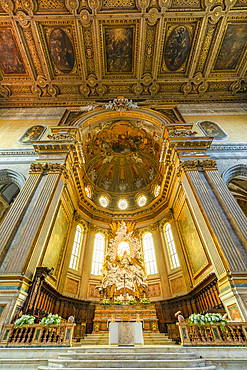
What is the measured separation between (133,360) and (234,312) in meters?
4.01

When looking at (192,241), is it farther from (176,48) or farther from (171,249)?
(176,48)

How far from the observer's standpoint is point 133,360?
390 cm

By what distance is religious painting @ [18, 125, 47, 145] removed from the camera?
13.0 m

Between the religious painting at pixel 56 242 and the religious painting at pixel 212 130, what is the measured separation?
1125 centimetres

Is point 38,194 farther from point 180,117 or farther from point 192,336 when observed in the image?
point 180,117

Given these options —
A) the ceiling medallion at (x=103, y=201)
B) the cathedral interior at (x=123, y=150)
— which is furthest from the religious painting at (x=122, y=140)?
the ceiling medallion at (x=103, y=201)

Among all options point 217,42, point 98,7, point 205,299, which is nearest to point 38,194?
point 205,299

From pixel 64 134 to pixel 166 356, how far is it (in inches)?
475

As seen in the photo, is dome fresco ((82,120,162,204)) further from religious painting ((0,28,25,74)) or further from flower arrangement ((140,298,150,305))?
flower arrangement ((140,298,150,305))

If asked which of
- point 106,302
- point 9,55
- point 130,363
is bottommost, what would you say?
point 130,363

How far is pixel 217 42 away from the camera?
13.9 meters

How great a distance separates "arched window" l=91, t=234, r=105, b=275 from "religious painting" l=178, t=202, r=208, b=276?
6311 millimetres

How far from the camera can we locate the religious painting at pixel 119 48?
13.7 m

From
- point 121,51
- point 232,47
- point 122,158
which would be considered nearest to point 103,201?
point 122,158
